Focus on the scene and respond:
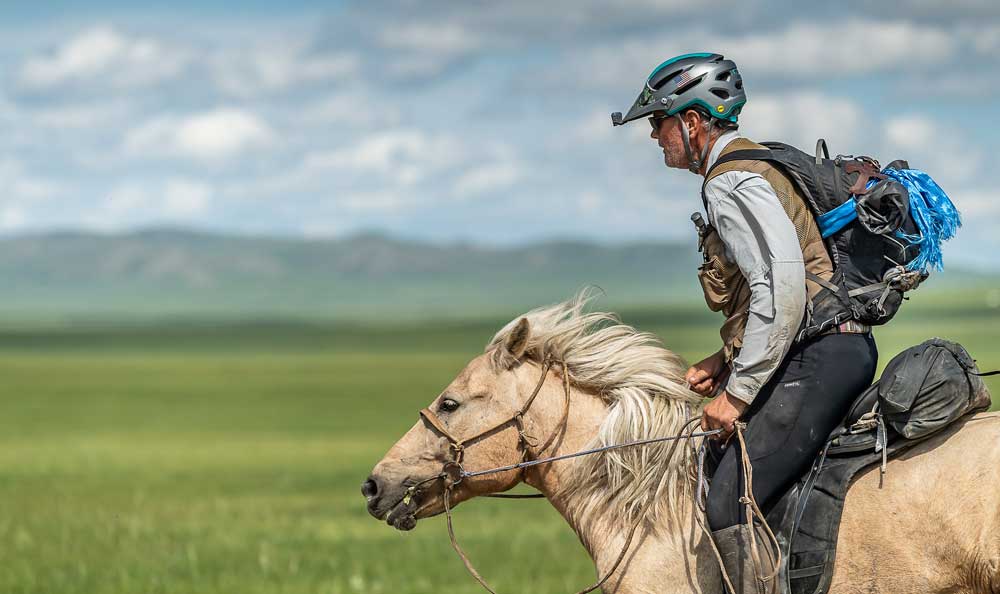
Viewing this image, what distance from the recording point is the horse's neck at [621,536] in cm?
557

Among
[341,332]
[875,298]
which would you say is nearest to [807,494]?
[875,298]

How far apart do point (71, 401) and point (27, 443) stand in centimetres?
2267

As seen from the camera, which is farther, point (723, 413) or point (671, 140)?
point (671, 140)

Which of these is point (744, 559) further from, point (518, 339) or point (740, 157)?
point (740, 157)

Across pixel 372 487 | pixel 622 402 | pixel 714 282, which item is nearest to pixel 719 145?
pixel 714 282

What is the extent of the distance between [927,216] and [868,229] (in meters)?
0.30

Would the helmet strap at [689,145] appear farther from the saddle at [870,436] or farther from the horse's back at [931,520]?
the horse's back at [931,520]

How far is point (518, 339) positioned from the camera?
602 cm

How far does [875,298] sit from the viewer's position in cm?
538

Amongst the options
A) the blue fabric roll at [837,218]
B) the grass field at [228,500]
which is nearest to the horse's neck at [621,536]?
the blue fabric roll at [837,218]

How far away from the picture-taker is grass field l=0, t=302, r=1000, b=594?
1303 centimetres

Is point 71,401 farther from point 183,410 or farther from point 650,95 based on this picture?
point 650,95

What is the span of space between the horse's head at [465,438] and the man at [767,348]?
1.02 m

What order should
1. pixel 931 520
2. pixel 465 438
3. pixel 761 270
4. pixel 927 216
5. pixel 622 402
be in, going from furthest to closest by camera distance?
pixel 465 438 < pixel 622 402 < pixel 927 216 < pixel 761 270 < pixel 931 520
